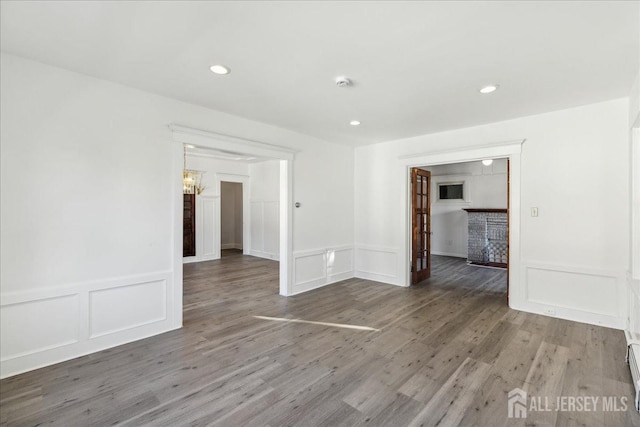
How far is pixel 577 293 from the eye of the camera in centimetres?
361

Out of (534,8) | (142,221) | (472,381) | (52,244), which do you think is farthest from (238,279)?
(534,8)

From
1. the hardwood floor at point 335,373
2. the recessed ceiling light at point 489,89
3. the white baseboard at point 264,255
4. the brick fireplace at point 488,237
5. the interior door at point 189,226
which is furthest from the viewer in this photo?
the white baseboard at point 264,255

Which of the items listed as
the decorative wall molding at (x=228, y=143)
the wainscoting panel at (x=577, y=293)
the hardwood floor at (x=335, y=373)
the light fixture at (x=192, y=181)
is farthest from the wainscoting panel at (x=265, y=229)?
the wainscoting panel at (x=577, y=293)

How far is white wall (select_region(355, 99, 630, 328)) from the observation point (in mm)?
3367

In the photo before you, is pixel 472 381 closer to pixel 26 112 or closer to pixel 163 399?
pixel 163 399

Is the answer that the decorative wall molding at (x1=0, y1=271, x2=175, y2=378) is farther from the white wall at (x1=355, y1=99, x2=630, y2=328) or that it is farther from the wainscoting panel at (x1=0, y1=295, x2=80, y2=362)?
the white wall at (x1=355, y1=99, x2=630, y2=328)

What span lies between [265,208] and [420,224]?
14.7 ft

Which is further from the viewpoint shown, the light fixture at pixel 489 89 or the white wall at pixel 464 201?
the white wall at pixel 464 201

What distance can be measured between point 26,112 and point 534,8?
3973 mm

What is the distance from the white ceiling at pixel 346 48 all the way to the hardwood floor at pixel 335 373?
8.81 feet

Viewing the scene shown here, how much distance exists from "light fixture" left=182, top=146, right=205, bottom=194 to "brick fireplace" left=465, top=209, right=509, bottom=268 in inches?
282

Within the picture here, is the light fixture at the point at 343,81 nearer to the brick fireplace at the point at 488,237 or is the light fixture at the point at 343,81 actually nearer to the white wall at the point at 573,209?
the white wall at the point at 573,209

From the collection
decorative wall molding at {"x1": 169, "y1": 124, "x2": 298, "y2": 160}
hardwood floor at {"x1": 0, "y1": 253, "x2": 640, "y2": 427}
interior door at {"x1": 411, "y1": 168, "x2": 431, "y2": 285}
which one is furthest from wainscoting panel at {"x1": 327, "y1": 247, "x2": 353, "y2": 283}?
Result: decorative wall molding at {"x1": 169, "y1": 124, "x2": 298, "y2": 160}

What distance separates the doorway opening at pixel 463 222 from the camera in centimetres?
564
